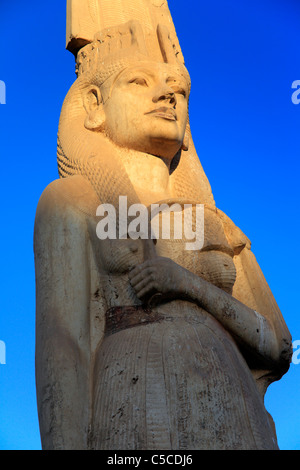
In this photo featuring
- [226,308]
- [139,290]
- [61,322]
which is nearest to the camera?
[61,322]

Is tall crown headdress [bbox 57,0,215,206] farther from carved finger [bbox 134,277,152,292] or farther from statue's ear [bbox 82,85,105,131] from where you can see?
carved finger [bbox 134,277,152,292]

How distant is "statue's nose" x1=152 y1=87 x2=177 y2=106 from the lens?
5.89 meters

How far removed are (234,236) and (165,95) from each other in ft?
4.03

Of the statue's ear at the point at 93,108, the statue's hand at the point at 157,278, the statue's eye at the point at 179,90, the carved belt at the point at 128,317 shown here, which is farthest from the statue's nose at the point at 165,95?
the carved belt at the point at 128,317

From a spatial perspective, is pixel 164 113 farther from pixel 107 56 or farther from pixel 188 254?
pixel 188 254

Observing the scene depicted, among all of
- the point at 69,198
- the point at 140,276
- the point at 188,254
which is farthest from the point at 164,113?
the point at 140,276

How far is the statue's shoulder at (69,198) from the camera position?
5430 millimetres

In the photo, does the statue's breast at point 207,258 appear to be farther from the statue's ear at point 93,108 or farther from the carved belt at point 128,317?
the statue's ear at point 93,108

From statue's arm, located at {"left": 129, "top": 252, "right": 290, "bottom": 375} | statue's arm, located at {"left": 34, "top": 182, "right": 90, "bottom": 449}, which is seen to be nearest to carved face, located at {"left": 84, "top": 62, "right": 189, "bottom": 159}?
statue's arm, located at {"left": 34, "top": 182, "right": 90, "bottom": 449}

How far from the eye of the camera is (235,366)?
4977mm

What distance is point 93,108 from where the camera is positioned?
6250mm
